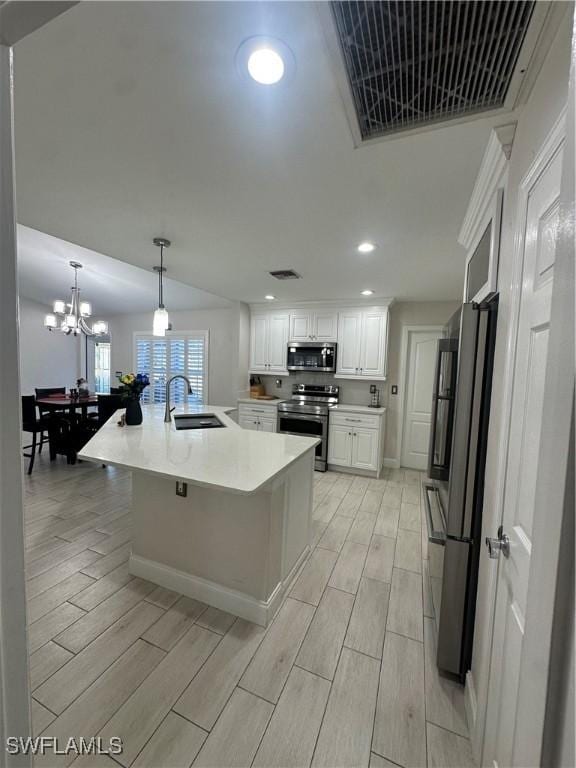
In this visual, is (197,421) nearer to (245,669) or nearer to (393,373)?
(245,669)

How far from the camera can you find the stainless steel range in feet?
13.8

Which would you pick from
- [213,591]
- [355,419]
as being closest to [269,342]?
[355,419]

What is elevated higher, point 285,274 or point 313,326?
point 285,274

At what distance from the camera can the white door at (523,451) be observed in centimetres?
79

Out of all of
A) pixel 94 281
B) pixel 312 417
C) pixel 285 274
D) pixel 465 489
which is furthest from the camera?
Answer: pixel 94 281

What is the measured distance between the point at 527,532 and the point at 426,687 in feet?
3.86

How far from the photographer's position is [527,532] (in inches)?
32.9

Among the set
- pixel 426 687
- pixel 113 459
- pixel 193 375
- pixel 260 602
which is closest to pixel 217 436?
pixel 113 459

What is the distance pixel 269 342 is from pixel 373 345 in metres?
1.65

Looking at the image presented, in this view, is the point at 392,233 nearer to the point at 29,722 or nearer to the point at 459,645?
the point at 459,645

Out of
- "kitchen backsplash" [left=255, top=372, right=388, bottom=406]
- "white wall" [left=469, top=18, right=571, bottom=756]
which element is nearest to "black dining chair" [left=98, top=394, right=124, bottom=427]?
"kitchen backsplash" [left=255, top=372, right=388, bottom=406]

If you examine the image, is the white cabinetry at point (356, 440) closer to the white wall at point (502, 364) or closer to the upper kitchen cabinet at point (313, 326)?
the upper kitchen cabinet at point (313, 326)

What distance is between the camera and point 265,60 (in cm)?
95

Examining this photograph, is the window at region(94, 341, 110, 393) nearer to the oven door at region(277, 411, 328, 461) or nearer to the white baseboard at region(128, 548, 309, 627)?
the oven door at region(277, 411, 328, 461)
